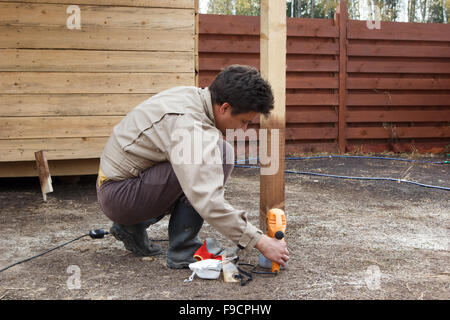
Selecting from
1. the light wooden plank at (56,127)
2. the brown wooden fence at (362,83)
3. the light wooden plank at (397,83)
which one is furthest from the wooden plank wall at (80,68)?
the light wooden plank at (397,83)

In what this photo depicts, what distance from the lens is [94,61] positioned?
4148mm

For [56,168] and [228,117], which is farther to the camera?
[56,168]

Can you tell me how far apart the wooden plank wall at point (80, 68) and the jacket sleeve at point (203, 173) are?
Answer: 7.97 ft

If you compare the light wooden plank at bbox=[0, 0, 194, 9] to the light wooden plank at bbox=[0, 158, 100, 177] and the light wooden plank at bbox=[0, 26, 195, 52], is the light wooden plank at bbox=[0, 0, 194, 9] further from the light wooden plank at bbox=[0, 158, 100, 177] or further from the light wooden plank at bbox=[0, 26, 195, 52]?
the light wooden plank at bbox=[0, 158, 100, 177]

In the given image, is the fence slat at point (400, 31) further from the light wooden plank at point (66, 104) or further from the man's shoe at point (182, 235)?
the man's shoe at point (182, 235)

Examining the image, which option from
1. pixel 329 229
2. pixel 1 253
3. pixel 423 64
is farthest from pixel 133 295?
pixel 423 64

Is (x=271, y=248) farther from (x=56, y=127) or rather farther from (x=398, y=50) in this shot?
(x=398, y=50)

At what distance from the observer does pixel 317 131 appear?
699 centimetres

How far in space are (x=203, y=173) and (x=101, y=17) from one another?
2.87 meters

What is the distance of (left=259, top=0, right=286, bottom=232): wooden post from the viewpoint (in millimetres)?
2465

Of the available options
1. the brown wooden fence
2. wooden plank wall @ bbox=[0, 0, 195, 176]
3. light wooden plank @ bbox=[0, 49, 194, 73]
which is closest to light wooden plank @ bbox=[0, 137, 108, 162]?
wooden plank wall @ bbox=[0, 0, 195, 176]

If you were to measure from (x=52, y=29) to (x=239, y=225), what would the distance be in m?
3.03

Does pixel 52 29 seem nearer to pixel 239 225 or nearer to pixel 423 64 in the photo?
pixel 239 225

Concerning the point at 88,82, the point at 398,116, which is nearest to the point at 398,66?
the point at 398,116
